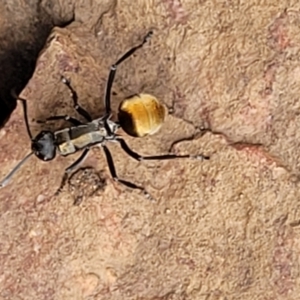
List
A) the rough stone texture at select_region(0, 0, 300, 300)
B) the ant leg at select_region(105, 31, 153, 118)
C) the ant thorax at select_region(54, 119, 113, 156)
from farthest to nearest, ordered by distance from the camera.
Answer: the ant thorax at select_region(54, 119, 113, 156) < the ant leg at select_region(105, 31, 153, 118) < the rough stone texture at select_region(0, 0, 300, 300)

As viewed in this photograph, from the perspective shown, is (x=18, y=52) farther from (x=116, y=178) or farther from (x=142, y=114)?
(x=116, y=178)

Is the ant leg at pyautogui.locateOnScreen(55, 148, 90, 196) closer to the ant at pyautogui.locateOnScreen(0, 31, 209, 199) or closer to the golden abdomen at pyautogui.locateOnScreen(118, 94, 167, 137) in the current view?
the ant at pyautogui.locateOnScreen(0, 31, 209, 199)

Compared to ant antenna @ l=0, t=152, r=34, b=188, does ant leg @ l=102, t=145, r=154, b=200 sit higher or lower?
lower

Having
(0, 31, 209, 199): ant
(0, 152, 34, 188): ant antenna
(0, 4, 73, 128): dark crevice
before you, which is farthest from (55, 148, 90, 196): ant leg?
(0, 4, 73, 128): dark crevice

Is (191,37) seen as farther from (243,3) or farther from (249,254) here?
(249,254)

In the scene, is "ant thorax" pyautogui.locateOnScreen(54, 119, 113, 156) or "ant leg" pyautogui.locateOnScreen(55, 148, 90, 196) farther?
"ant thorax" pyautogui.locateOnScreen(54, 119, 113, 156)

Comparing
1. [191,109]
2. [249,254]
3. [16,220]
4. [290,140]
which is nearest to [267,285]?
[249,254]

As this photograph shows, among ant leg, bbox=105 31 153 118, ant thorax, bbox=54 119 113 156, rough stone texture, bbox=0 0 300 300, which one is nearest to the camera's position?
rough stone texture, bbox=0 0 300 300

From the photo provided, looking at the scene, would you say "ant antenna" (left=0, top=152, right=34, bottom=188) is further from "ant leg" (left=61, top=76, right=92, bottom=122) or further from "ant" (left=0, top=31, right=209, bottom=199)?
"ant leg" (left=61, top=76, right=92, bottom=122)

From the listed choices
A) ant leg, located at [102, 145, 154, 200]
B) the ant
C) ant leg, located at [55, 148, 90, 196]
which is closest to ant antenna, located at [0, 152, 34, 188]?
the ant
